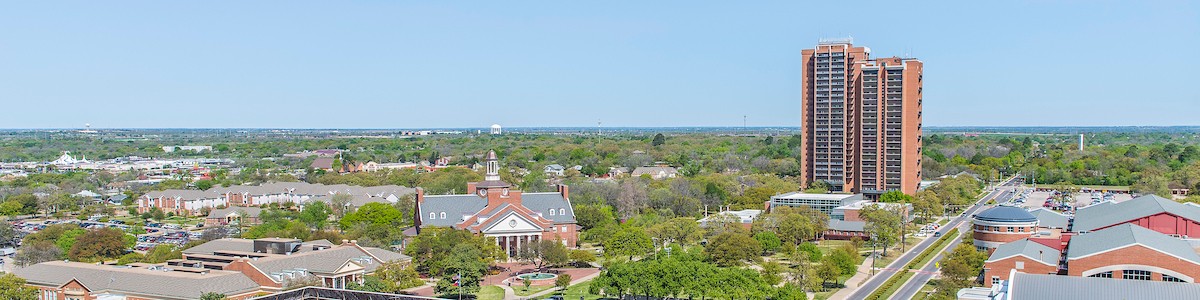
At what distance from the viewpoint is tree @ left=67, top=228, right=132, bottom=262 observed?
227 ft

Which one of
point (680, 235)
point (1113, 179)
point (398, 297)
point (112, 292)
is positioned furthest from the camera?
point (1113, 179)

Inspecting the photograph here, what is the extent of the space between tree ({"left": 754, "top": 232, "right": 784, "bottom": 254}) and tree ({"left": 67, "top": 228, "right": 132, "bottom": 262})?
45.7m

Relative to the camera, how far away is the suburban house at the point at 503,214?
73250 mm

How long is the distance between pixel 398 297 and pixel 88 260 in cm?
3568

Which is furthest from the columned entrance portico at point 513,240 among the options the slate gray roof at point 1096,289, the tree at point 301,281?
the slate gray roof at point 1096,289

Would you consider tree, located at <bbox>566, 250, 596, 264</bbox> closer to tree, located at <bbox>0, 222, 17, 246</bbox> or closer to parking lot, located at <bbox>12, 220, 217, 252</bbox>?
parking lot, located at <bbox>12, 220, 217, 252</bbox>

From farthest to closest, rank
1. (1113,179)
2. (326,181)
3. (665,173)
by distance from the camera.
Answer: (665,173) → (1113,179) → (326,181)

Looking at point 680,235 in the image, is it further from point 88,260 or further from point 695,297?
Result: point 88,260

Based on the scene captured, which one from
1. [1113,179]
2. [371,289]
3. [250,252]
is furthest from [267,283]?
[1113,179]

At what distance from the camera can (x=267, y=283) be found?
53.7 meters

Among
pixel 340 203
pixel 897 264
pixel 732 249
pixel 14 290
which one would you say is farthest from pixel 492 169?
pixel 14 290

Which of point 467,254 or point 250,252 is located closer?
point 467,254

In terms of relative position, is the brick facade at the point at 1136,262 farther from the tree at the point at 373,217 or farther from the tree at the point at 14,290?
the tree at the point at 14,290

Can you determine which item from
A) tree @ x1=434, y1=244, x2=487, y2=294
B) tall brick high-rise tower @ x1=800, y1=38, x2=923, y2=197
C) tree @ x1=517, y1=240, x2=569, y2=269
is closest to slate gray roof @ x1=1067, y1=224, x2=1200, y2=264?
tree @ x1=517, y1=240, x2=569, y2=269
